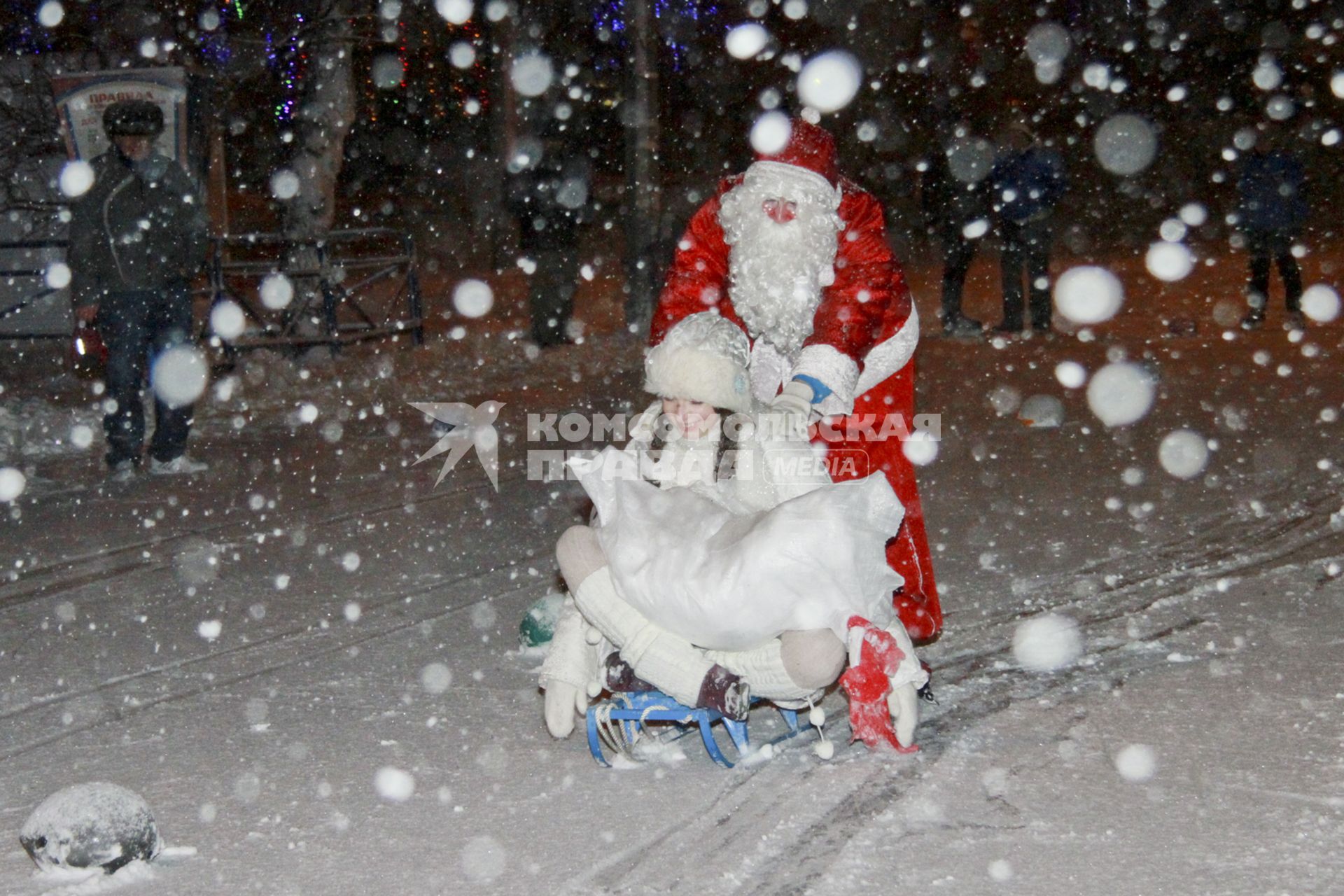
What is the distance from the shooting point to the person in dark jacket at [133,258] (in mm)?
8055

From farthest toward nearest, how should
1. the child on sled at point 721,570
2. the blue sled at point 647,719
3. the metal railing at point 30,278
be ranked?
the metal railing at point 30,278
the blue sled at point 647,719
the child on sled at point 721,570

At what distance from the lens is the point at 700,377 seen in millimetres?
3732

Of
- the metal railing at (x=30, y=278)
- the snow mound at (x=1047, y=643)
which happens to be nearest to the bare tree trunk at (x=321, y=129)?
the metal railing at (x=30, y=278)

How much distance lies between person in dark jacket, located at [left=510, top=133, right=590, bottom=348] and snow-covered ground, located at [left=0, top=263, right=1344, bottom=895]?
499 centimetres

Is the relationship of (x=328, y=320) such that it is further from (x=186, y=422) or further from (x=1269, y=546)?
(x=1269, y=546)

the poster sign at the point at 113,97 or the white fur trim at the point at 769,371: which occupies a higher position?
the poster sign at the point at 113,97

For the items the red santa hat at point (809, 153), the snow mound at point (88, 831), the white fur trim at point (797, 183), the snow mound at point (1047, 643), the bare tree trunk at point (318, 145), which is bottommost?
the snow mound at point (1047, 643)

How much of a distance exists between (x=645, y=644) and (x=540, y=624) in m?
1.24

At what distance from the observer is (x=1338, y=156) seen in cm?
2977

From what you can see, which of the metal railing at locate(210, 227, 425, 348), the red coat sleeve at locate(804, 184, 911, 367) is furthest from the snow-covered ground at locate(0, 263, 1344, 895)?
the metal railing at locate(210, 227, 425, 348)

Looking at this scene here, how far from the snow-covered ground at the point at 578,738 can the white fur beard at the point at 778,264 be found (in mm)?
924

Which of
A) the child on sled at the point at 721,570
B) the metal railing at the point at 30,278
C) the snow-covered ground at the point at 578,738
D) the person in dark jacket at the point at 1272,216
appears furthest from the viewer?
the person in dark jacket at the point at 1272,216

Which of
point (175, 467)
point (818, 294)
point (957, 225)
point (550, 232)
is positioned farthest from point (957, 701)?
point (957, 225)

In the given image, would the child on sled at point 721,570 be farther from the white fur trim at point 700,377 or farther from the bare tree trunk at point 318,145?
the bare tree trunk at point 318,145
